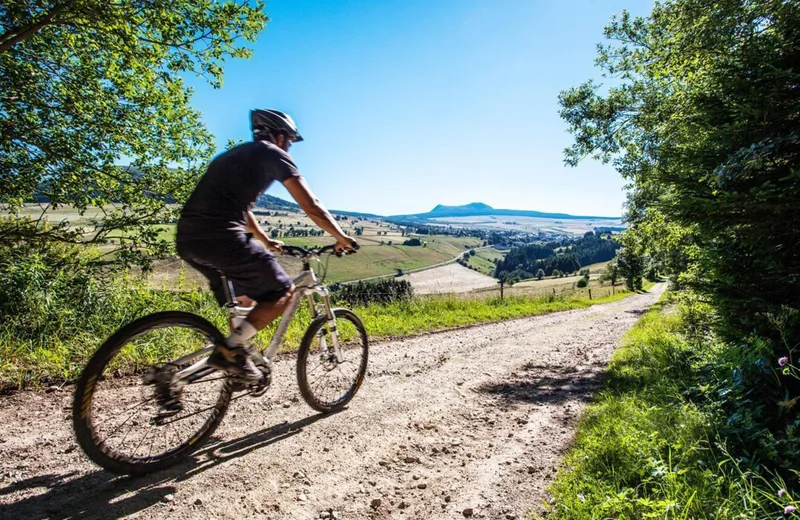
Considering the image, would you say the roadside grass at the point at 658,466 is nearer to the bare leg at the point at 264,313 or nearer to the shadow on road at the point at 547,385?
the shadow on road at the point at 547,385

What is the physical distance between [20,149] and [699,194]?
452 inches

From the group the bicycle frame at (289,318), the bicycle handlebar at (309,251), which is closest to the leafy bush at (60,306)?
the bicycle frame at (289,318)

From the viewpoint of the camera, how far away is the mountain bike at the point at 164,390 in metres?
2.76

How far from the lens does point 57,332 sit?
5359mm

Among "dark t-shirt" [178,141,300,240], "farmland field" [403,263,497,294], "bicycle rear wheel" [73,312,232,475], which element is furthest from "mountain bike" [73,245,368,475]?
"farmland field" [403,263,497,294]

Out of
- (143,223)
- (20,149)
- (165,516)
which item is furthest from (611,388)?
(20,149)

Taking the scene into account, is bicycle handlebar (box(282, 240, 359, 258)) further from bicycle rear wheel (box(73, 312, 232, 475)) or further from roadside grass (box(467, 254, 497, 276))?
roadside grass (box(467, 254, 497, 276))

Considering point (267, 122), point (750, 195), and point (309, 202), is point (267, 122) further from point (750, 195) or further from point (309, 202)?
point (750, 195)

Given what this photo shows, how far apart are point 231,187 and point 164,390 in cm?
171

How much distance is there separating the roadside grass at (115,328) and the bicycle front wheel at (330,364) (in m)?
0.25

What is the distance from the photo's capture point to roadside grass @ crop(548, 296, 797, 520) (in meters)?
2.30

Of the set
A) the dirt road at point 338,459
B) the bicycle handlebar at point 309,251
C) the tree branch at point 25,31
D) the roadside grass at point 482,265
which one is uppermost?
the tree branch at point 25,31

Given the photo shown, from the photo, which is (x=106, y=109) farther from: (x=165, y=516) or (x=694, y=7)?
(x=694, y=7)

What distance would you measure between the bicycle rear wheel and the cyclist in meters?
0.26
